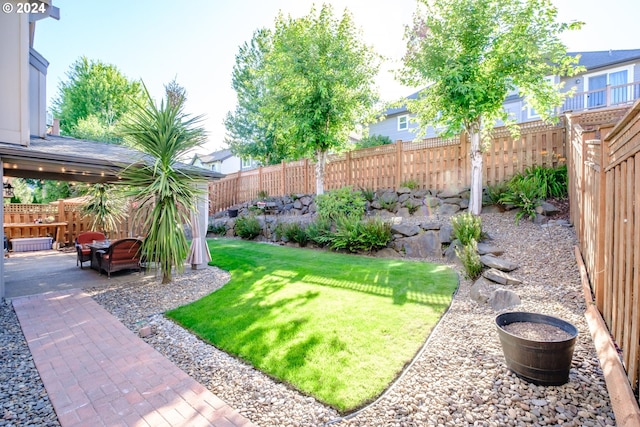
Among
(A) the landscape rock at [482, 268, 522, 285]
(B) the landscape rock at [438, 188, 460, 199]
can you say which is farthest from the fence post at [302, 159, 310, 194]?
(A) the landscape rock at [482, 268, 522, 285]

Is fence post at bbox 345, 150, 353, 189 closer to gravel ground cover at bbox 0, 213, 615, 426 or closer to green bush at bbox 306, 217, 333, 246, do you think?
green bush at bbox 306, 217, 333, 246

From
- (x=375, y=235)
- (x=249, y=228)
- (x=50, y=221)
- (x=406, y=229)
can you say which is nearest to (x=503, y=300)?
(x=406, y=229)

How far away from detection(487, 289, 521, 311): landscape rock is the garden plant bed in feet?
3.76

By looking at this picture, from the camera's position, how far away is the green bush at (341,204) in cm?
962

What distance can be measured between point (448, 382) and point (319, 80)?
31.2 feet

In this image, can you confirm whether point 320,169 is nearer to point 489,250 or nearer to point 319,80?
point 319,80

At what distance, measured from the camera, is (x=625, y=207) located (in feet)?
7.61

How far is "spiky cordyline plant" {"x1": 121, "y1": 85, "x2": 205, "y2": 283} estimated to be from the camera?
5969 millimetres

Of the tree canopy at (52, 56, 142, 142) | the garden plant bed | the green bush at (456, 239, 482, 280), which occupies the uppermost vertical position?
the tree canopy at (52, 56, 142, 142)

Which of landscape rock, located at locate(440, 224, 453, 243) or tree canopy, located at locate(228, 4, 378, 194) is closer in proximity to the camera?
landscape rock, located at locate(440, 224, 453, 243)

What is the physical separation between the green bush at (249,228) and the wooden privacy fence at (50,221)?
453 cm

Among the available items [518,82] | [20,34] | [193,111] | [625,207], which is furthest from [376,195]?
[20,34]

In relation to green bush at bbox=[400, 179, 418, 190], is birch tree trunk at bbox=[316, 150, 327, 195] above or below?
above

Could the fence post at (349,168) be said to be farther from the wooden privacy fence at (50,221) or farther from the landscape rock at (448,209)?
the wooden privacy fence at (50,221)
